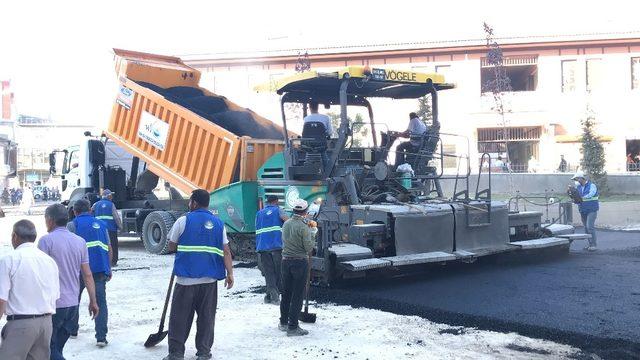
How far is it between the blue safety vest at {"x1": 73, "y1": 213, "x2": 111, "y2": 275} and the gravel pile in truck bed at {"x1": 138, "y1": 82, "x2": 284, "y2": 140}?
18.5 feet

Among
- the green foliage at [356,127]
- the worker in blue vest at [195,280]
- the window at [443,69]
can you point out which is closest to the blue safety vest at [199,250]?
the worker in blue vest at [195,280]

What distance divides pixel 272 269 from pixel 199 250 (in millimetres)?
2361

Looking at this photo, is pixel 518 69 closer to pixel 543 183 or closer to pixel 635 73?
pixel 635 73

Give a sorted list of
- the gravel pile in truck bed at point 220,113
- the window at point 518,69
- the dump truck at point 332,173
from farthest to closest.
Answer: the window at point 518,69 < the gravel pile in truck bed at point 220,113 < the dump truck at point 332,173

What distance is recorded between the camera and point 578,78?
27.7 m

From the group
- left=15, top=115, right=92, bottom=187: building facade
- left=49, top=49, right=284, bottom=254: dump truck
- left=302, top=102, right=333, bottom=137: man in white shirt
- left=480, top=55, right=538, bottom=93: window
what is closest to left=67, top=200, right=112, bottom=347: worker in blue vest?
left=302, top=102, right=333, bottom=137: man in white shirt

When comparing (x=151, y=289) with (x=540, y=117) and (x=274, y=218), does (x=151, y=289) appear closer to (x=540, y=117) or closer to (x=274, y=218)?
(x=274, y=218)

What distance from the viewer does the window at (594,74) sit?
27469 mm

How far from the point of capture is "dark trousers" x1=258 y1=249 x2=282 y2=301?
293 inches

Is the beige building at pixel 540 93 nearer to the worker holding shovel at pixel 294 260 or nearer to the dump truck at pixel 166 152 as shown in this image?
the dump truck at pixel 166 152

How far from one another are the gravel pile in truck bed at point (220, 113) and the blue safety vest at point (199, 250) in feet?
20.1

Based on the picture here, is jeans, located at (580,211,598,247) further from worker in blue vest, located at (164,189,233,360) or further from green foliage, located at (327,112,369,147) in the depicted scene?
worker in blue vest, located at (164,189,233,360)

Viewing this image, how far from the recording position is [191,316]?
5180 mm

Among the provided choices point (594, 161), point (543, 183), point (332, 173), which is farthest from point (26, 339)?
point (594, 161)
